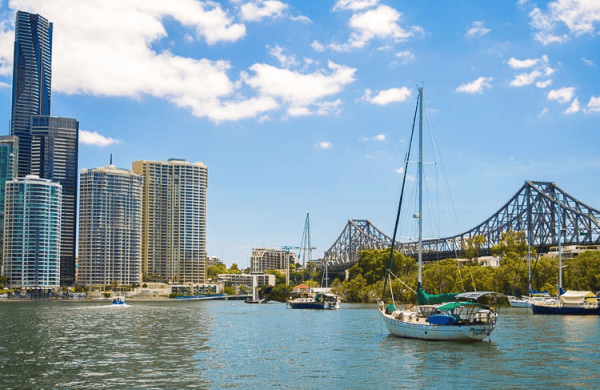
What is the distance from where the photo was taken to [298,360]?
5053 cm

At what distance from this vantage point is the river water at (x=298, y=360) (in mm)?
40062

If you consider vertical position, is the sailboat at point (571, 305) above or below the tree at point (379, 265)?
below

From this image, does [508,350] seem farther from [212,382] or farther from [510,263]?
[510,263]

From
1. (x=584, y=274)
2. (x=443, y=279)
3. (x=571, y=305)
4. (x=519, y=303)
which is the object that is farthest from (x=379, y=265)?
(x=571, y=305)

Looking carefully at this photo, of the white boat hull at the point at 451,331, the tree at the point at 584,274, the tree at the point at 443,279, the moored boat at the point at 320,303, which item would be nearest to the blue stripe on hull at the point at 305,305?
the moored boat at the point at 320,303

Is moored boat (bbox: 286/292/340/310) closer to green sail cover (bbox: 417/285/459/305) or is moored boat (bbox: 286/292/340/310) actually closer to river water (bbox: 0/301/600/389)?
river water (bbox: 0/301/600/389)

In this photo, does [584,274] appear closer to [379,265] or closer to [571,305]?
[571,305]

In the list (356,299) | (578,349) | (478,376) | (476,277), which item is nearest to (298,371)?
(478,376)

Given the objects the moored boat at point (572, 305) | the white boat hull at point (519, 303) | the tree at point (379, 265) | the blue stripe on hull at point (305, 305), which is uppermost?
the tree at point (379, 265)

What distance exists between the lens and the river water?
131ft

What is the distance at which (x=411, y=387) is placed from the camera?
3822 cm

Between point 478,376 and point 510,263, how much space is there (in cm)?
10694

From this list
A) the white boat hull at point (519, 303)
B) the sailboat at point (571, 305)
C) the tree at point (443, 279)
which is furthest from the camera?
the tree at point (443, 279)

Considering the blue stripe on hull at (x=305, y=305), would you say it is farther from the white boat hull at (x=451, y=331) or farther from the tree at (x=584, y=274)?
the white boat hull at (x=451, y=331)
